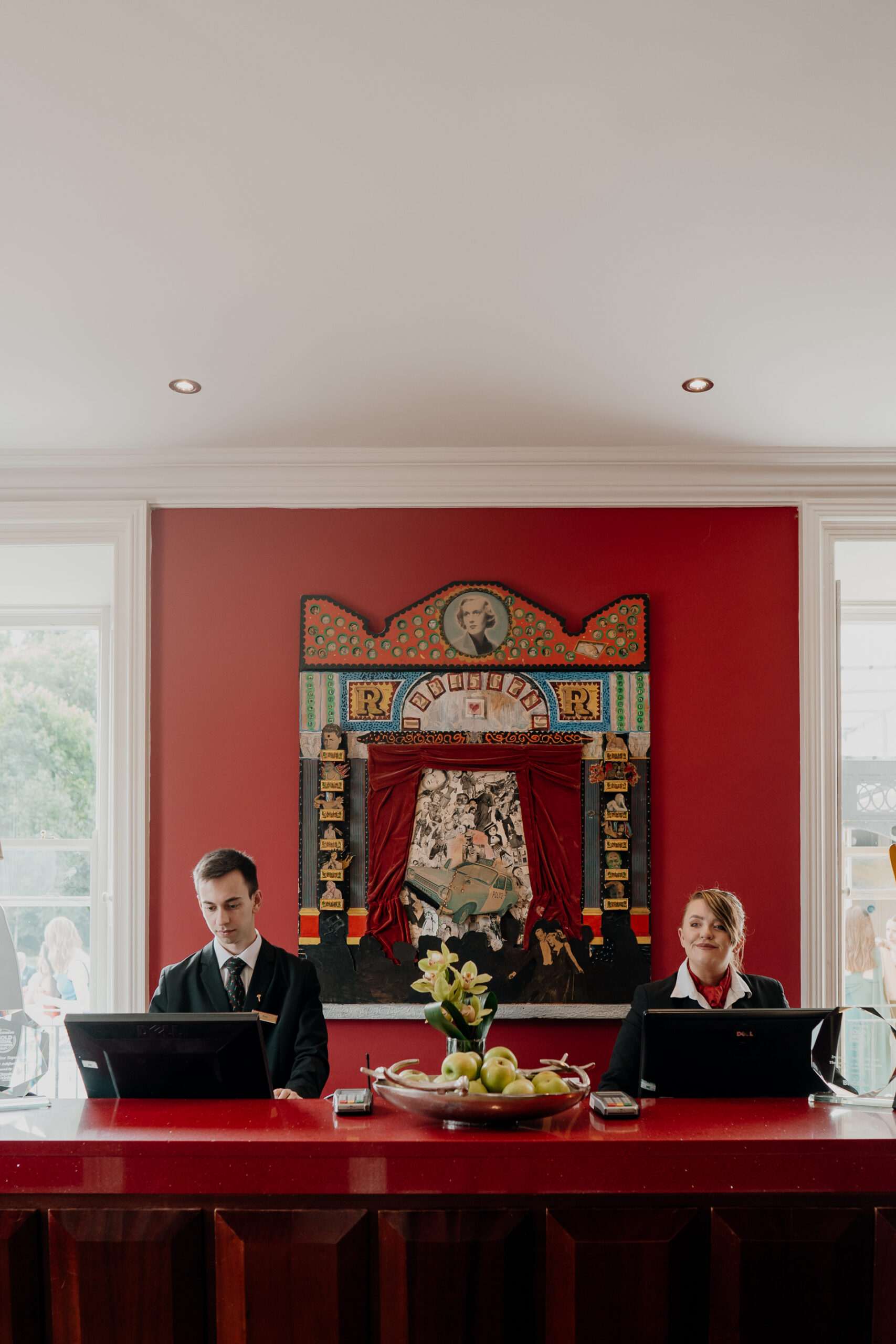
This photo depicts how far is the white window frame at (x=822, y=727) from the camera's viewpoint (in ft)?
12.9

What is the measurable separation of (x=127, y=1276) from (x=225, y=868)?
3.94 ft

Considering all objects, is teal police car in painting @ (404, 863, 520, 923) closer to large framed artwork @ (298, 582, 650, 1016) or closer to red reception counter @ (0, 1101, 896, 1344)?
large framed artwork @ (298, 582, 650, 1016)

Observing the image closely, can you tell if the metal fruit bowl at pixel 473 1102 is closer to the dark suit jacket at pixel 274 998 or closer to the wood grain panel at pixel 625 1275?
the wood grain panel at pixel 625 1275

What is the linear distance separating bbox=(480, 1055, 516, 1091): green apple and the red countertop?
9cm

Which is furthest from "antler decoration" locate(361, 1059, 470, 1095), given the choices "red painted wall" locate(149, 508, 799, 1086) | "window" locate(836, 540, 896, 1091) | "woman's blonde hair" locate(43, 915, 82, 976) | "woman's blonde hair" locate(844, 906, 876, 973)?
"woman's blonde hair" locate(844, 906, 876, 973)

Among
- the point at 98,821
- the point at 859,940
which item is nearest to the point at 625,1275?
the point at 859,940

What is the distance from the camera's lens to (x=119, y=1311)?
5.94 ft

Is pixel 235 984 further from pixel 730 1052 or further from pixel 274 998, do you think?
pixel 730 1052

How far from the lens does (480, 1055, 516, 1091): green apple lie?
6.43 feet

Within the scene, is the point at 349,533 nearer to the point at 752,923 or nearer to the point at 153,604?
the point at 153,604

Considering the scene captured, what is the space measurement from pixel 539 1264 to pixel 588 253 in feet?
7.25

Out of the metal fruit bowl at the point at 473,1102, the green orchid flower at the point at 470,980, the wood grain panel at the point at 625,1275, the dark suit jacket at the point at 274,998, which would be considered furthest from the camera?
the dark suit jacket at the point at 274,998

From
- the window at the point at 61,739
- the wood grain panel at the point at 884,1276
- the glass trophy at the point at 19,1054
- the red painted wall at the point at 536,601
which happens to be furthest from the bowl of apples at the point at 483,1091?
the window at the point at 61,739

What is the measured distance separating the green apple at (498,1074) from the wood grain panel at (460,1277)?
0.22 m
